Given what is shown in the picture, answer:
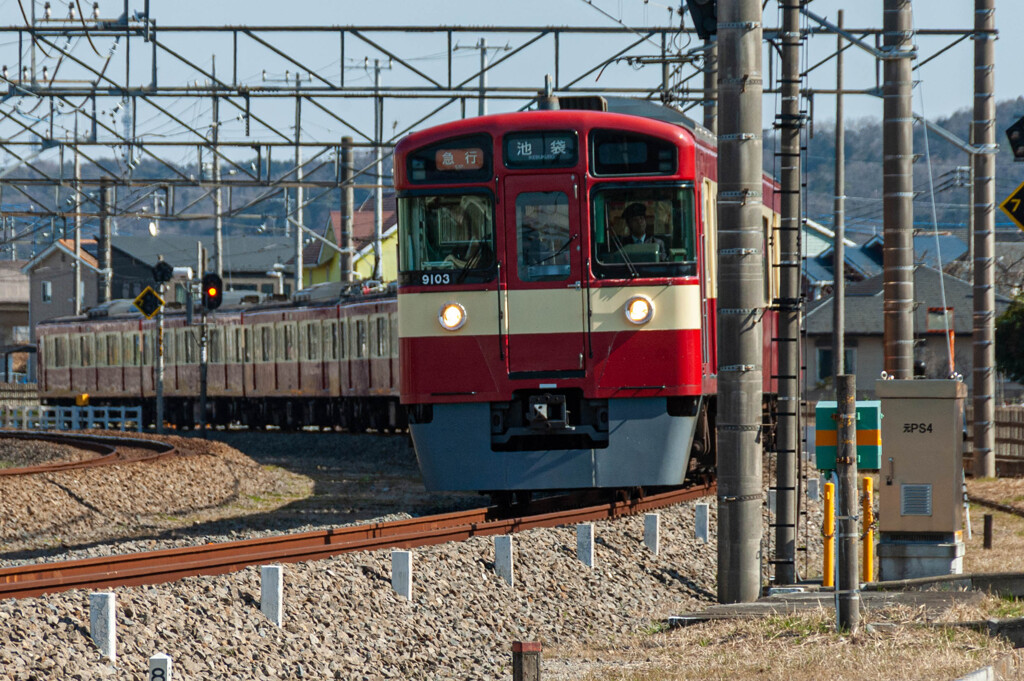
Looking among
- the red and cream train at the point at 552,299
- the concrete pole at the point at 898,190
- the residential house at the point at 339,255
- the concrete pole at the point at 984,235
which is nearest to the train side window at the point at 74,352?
the concrete pole at the point at 984,235

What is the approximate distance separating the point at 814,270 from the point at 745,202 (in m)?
63.1

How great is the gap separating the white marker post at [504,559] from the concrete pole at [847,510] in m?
2.89

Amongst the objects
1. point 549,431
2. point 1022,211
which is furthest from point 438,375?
point 1022,211

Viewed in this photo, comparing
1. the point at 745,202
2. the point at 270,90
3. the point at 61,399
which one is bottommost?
the point at 61,399

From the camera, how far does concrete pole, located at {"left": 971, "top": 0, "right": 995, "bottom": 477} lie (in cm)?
2030

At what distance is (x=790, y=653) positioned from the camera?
8133 mm

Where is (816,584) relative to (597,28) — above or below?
below

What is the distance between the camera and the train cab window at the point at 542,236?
1323 centimetres

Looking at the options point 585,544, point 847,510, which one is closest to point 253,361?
point 585,544

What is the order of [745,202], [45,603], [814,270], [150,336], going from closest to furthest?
[45,603]
[745,202]
[150,336]
[814,270]

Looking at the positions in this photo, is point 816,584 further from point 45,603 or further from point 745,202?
point 45,603

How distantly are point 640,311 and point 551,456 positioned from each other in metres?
1.44

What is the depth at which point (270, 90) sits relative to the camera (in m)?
22.8

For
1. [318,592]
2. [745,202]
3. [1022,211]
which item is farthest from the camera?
[1022,211]
